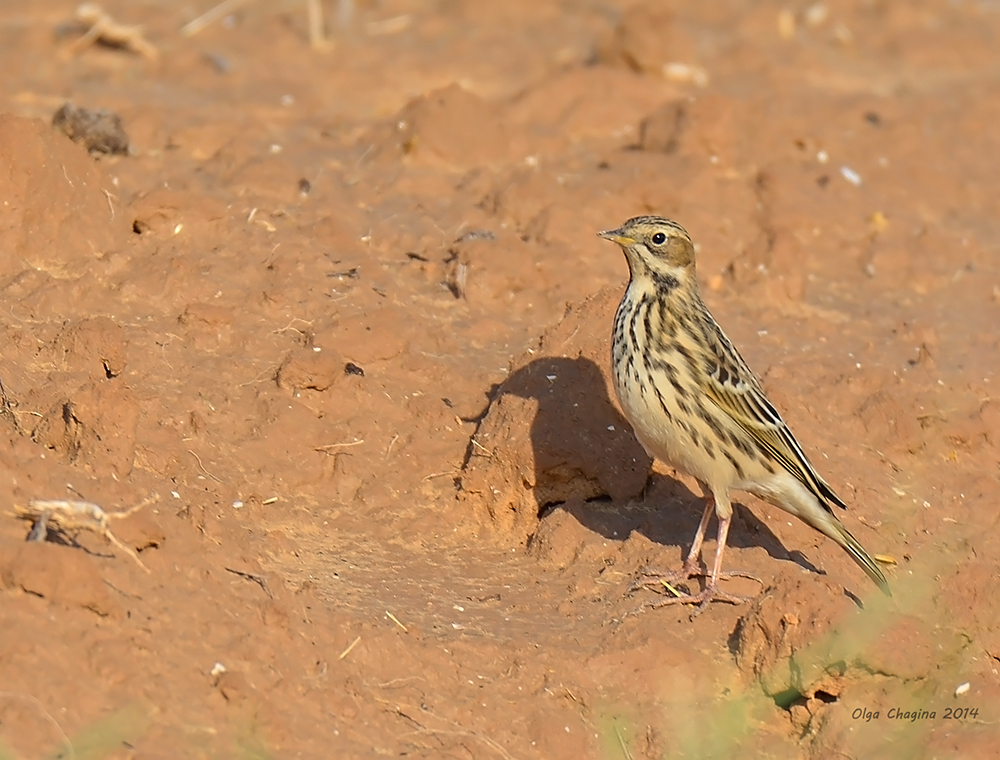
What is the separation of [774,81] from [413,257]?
17.9 ft

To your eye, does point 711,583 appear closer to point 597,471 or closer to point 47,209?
point 597,471

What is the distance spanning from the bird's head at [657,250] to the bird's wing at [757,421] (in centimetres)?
46

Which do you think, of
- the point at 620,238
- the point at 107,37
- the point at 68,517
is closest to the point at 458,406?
the point at 620,238

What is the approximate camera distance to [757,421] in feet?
23.6

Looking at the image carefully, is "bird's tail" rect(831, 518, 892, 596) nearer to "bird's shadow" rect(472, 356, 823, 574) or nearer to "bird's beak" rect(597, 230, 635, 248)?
"bird's shadow" rect(472, 356, 823, 574)

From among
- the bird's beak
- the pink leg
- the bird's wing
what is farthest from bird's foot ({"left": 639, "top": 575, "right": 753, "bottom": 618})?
the bird's beak

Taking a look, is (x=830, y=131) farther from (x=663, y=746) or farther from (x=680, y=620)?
(x=663, y=746)

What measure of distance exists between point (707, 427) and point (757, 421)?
0.91ft

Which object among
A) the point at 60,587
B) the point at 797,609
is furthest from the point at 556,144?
the point at 60,587

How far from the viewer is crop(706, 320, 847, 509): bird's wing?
7133 millimetres

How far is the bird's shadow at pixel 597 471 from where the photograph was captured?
7.63 metres

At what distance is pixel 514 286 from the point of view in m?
9.23

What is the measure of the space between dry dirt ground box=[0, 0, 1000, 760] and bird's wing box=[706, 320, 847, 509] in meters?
0.50

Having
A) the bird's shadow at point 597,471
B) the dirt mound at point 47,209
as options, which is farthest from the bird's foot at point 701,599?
the dirt mound at point 47,209
